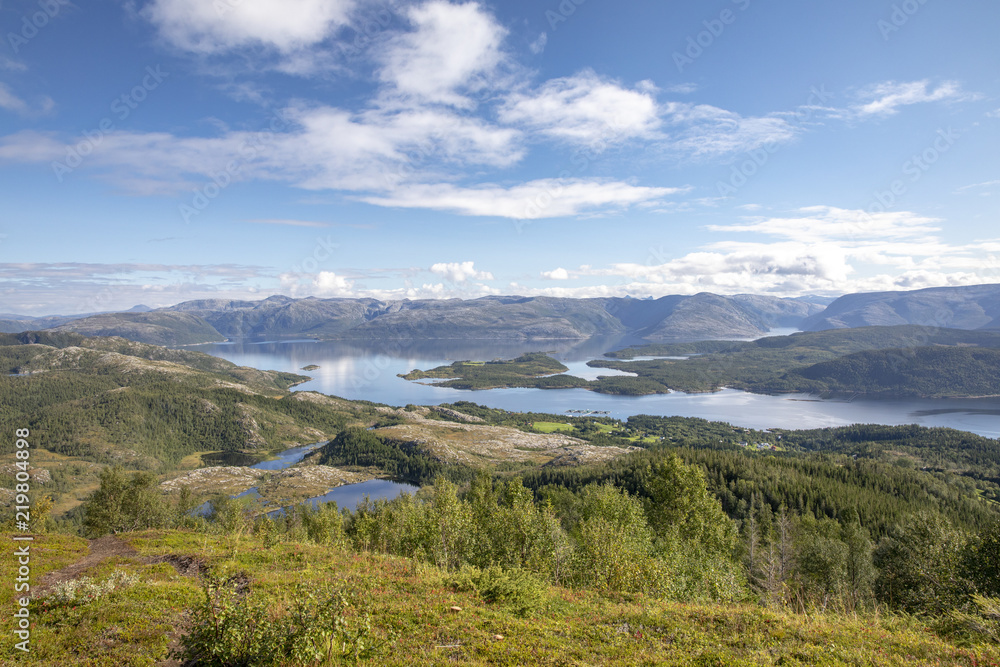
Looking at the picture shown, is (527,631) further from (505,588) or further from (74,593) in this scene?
(74,593)

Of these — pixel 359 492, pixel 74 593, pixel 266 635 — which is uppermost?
pixel 266 635

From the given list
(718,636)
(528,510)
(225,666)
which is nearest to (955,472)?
(528,510)

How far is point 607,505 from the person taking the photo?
161ft

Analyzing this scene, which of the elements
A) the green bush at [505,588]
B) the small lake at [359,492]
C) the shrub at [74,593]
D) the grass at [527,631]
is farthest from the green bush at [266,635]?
the small lake at [359,492]

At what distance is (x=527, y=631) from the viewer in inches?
671

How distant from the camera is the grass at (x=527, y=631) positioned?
14664mm

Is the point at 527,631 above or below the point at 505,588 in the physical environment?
above

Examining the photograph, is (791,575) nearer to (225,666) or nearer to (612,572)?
(612,572)

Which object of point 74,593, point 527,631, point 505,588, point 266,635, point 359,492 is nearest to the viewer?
point 266,635

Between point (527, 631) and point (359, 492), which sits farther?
point (359, 492)

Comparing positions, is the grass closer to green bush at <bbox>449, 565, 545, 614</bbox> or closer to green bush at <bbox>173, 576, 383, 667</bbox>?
green bush at <bbox>449, 565, 545, 614</bbox>

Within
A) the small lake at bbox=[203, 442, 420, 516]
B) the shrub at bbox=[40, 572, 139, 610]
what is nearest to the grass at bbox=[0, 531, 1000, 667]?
the shrub at bbox=[40, 572, 139, 610]

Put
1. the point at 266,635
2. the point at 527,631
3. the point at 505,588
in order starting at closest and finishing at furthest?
1. the point at 266,635
2. the point at 527,631
3. the point at 505,588

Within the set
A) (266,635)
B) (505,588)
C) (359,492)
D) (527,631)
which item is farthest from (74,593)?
(359,492)
